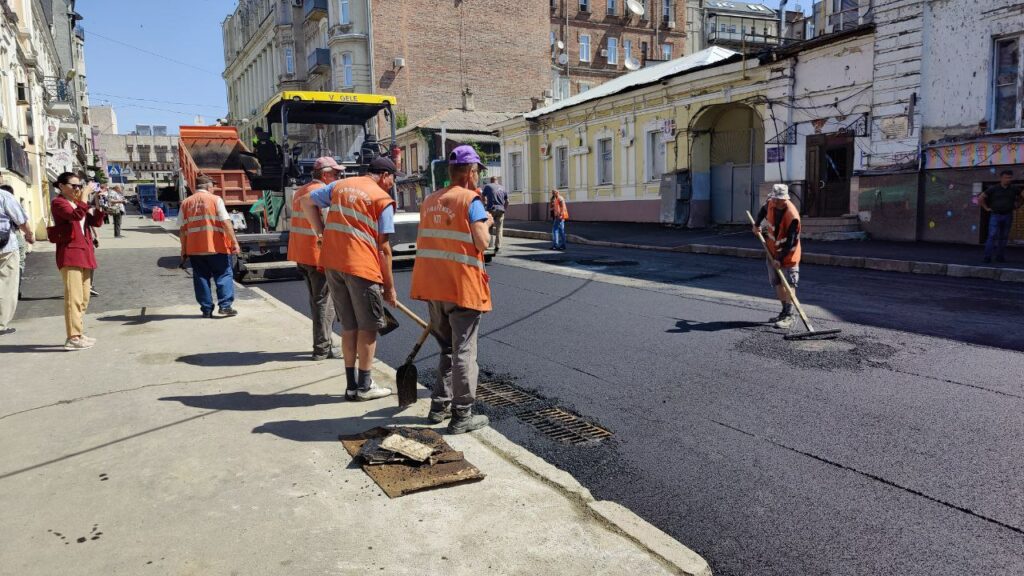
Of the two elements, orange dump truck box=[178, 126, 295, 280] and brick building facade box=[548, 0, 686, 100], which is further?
brick building facade box=[548, 0, 686, 100]

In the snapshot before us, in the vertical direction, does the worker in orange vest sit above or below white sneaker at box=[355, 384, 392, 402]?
above

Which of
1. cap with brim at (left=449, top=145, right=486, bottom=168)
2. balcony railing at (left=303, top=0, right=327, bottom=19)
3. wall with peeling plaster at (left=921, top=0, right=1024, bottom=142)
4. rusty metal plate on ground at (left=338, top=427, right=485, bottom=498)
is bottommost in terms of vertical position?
rusty metal plate on ground at (left=338, top=427, right=485, bottom=498)

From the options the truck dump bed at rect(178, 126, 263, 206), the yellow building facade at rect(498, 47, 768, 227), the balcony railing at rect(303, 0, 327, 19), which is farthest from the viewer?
the balcony railing at rect(303, 0, 327, 19)

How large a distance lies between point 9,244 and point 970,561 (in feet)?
29.4

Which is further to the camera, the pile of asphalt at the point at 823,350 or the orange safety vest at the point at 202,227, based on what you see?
the orange safety vest at the point at 202,227

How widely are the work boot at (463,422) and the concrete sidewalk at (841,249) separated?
1070 centimetres

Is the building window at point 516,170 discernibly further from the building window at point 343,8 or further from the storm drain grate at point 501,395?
the storm drain grate at point 501,395

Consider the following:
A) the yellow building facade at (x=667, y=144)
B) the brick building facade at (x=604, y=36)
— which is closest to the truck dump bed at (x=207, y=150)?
the yellow building facade at (x=667, y=144)

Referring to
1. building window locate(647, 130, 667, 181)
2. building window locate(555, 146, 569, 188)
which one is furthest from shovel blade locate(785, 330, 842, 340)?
building window locate(555, 146, 569, 188)

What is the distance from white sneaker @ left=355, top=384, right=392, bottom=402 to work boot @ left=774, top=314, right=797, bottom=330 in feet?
14.9

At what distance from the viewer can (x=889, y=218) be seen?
17359 mm

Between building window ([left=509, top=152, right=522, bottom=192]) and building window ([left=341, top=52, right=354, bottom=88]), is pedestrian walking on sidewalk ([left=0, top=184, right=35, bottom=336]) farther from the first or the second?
building window ([left=341, top=52, right=354, bottom=88])

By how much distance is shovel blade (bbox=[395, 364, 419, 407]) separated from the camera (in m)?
4.92

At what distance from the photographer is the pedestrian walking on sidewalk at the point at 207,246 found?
27.9 ft
